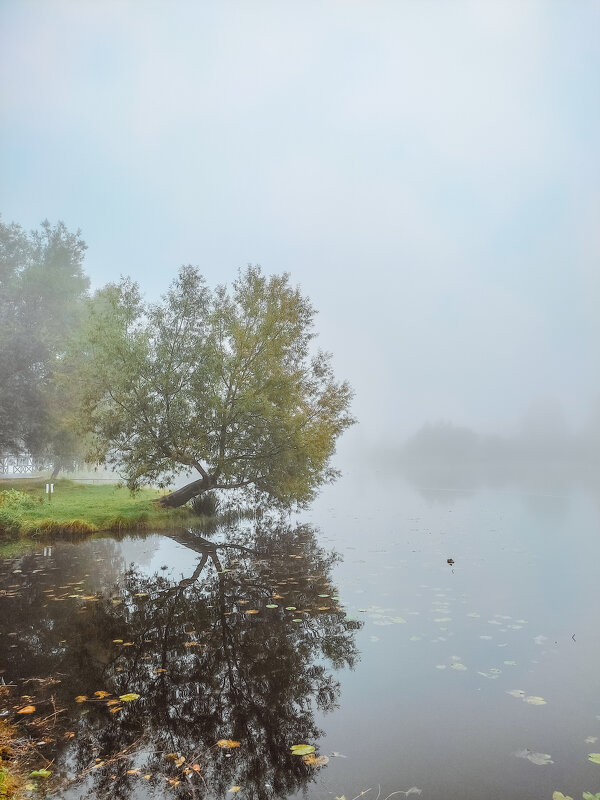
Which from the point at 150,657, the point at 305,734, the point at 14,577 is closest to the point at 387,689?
the point at 305,734

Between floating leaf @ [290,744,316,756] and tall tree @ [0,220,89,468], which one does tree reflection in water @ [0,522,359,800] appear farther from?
tall tree @ [0,220,89,468]

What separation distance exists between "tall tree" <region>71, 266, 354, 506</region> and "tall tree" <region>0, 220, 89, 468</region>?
14778 mm

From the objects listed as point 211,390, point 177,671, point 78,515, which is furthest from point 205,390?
point 177,671

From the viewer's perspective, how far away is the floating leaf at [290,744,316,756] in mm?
4895

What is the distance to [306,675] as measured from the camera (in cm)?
675

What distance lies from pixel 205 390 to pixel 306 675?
57.7 ft

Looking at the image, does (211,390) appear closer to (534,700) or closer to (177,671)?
(177,671)

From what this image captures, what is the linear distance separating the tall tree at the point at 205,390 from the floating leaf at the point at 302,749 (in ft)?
57.0

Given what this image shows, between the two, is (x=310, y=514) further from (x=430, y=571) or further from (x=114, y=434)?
(x=430, y=571)

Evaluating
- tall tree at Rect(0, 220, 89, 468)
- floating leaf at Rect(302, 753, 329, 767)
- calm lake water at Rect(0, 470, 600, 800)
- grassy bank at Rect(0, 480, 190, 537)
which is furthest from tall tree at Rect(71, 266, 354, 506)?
floating leaf at Rect(302, 753, 329, 767)

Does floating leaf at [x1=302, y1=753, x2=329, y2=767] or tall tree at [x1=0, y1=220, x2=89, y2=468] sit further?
tall tree at [x1=0, y1=220, x2=89, y2=468]

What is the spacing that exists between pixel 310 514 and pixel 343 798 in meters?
27.1

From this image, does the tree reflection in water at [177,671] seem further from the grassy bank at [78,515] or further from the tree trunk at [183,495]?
the tree trunk at [183,495]

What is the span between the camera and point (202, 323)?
24.8 metres
